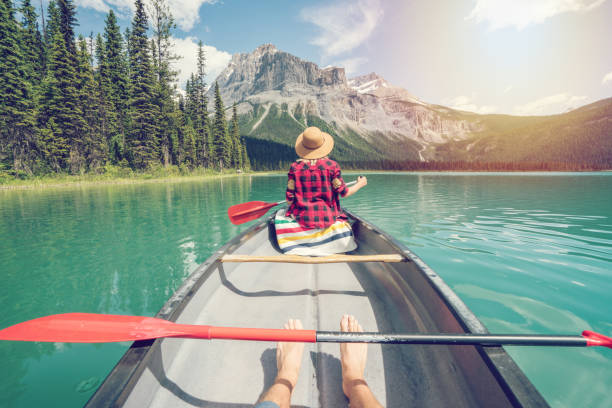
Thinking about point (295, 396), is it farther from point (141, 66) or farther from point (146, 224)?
point (141, 66)

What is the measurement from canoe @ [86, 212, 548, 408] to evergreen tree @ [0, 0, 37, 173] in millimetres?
31970

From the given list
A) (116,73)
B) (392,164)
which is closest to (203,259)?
(116,73)

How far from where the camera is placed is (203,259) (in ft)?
18.5

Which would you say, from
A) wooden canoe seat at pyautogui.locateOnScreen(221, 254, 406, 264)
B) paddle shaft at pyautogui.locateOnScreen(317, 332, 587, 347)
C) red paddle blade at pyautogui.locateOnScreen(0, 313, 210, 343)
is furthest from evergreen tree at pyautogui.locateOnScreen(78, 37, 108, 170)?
paddle shaft at pyautogui.locateOnScreen(317, 332, 587, 347)

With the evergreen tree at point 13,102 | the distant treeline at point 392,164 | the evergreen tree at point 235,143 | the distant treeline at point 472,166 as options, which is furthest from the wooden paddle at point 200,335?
the distant treeline at point 472,166

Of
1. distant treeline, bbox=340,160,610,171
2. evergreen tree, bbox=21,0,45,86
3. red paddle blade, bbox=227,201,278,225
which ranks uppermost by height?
evergreen tree, bbox=21,0,45,86

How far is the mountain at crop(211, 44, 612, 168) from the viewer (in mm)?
101375

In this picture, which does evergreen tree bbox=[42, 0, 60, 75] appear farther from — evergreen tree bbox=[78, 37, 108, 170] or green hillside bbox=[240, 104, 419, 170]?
green hillside bbox=[240, 104, 419, 170]

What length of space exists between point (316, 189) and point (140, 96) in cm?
3494

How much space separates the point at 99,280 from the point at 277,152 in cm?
10668

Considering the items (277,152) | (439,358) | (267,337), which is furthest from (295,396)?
(277,152)

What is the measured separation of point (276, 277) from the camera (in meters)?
3.45

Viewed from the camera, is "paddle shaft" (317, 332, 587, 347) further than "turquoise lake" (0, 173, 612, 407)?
No

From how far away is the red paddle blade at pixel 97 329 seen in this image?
1529 millimetres
